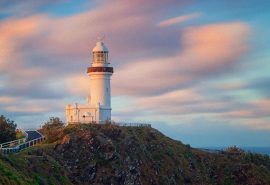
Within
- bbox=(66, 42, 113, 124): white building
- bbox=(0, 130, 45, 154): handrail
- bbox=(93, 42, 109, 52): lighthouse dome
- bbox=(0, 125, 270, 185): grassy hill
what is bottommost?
bbox=(0, 125, 270, 185): grassy hill

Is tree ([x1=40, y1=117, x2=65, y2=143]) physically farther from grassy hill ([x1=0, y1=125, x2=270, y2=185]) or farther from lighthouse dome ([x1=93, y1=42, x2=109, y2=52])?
lighthouse dome ([x1=93, y1=42, x2=109, y2=52])

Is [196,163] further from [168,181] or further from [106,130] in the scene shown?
[106,130]

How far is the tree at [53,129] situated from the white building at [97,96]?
433cm

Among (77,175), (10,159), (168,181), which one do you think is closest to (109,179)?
(77,175)

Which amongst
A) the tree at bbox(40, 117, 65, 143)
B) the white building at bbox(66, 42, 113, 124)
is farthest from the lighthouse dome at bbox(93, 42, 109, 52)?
the tree at bbox(40, 117, 65, 143)

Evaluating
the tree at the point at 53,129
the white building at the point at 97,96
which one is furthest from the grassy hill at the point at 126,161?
the white building at the point at 97,96

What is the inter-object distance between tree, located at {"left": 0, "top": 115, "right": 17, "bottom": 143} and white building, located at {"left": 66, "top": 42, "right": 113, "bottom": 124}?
14234 mm

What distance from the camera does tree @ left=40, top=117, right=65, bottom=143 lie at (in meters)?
61.6

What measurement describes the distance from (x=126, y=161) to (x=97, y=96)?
16.6 m

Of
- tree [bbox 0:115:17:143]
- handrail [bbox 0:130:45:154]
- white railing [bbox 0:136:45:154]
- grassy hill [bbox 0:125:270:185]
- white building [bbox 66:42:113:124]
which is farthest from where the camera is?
white building [bbox 66:42:113:124]

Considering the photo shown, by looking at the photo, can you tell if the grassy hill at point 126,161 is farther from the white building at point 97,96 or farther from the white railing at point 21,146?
the white building at point 97,96

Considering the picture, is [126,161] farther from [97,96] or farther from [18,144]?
[97,96]

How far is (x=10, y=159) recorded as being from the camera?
4322 cm

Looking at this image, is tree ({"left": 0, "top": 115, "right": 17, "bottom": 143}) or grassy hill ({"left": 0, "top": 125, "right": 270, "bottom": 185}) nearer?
grassy hill ({"left": 0, "top": 125, "right": 270, "bottom": 185})
